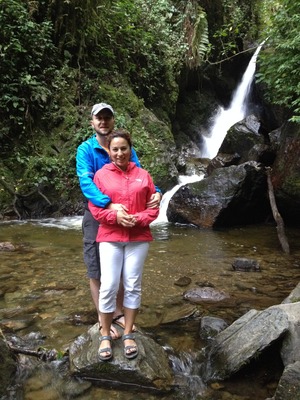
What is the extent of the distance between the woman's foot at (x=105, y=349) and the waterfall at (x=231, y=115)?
13736 millimetres

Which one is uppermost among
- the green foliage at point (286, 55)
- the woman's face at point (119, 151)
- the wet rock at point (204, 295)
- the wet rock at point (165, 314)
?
the green foliage at point (286, 55)

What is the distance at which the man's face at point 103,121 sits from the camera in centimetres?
300

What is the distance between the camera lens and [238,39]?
58.6ft

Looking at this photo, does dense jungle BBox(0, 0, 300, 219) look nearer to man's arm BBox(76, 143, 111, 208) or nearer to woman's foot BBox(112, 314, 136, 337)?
man's arm BBox(76, 143, 111, 208)

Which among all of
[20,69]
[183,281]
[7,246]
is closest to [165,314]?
[183,281]

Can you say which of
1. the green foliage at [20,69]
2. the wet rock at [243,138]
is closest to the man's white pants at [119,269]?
the green foliage at [20,69]

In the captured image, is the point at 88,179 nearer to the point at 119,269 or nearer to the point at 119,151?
the point at 119,151

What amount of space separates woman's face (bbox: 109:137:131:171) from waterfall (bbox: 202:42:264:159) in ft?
44.5

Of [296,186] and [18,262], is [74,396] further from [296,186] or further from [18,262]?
[296,186]

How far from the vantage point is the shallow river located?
9.94 feet

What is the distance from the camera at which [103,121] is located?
3.02 metres

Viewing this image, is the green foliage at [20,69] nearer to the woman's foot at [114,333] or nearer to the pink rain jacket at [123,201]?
the pink rain jacket at [123,201]

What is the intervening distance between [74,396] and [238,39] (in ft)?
59.8

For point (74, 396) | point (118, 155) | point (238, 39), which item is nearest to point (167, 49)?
point (238, 39)
